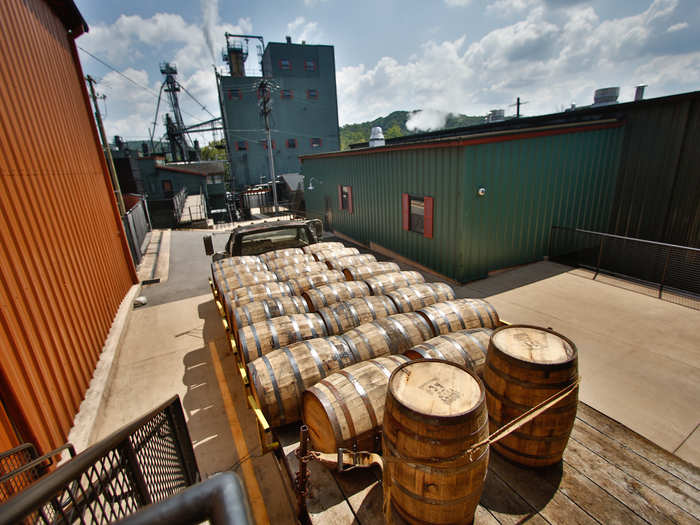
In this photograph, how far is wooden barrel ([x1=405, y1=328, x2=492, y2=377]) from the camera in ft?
13.0

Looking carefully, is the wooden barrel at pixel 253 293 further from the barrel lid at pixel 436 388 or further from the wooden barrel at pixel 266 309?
the barrel lid at pixel 436 388

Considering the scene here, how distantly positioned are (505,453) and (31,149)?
8181 mm

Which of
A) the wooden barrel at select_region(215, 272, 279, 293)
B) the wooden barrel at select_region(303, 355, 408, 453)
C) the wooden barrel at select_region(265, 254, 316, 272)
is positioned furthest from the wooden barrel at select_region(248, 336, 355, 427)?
the wooden barrel at select_region(265, 254, 316, 272)

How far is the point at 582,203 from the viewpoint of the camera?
1108 cm

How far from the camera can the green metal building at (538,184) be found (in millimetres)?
9398

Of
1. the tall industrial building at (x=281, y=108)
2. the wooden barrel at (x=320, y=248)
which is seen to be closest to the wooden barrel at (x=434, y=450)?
the wooden barrel at (x=320, y=248)

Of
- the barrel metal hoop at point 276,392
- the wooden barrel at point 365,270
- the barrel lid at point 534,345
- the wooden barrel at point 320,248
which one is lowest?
the barrel metal hoop at point 276,392

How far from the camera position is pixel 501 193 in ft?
31.7

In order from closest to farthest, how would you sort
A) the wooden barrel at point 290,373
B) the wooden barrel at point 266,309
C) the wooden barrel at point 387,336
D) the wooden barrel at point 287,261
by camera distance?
the wooden barrel at point 290,373, the wooden barrel at point 387,336, the wooden barrel at point 266,309, the wooden barrel at point 287,261

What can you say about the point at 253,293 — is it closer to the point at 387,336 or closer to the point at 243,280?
the point at 243,280

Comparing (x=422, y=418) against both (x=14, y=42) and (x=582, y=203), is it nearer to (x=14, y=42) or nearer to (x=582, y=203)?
(x=14, y=42)

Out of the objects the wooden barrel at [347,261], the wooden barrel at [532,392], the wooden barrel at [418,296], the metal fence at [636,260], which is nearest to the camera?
the wooden barrel at [532,392]

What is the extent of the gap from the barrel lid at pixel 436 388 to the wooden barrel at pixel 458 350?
93cm

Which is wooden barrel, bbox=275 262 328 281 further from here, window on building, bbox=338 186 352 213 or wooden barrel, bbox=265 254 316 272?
window on building, bbox=338 186 352 213
